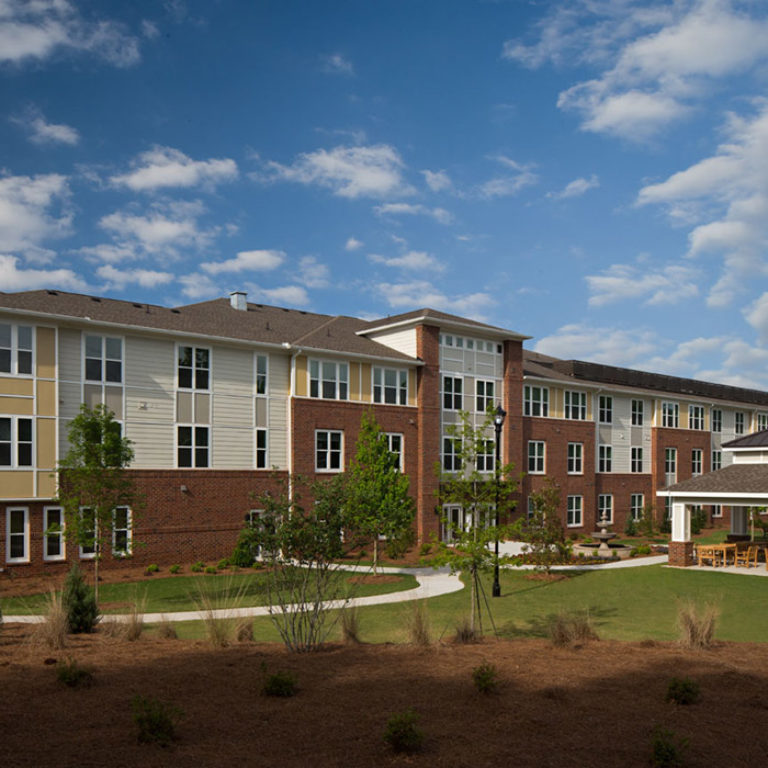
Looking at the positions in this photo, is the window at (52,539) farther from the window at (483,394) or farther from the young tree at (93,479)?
the window at (483,394)

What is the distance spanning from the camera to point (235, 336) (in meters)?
30.3

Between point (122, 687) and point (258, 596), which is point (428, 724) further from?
point (258, 596)

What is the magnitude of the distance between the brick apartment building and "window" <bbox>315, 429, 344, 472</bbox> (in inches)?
2.8

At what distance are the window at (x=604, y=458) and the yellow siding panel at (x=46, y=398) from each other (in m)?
32.3

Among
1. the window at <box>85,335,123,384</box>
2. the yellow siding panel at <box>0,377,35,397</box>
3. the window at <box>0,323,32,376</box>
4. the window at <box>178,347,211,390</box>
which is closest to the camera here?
the yellow siding panel at <box>0,377,35,397</box>

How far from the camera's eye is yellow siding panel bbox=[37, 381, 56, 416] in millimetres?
25156

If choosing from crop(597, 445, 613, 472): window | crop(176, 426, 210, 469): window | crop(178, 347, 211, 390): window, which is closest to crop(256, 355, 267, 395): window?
crop(178, 347, 211, 390): window

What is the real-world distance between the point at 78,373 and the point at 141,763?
72.9 feet

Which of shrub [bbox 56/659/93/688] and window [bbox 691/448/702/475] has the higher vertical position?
shrub [bbox 56/659/93/688]

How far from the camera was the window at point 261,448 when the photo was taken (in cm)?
3079

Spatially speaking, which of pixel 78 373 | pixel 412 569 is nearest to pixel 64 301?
pixel 78 373

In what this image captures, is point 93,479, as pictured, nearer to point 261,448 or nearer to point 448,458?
point 261,448

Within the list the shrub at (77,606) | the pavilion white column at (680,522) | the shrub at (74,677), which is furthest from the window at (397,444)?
the shrub at (74,677)

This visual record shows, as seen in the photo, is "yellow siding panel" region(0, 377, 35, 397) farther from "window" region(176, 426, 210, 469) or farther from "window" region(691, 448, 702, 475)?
"window" region(691, 448, 702, 475)
